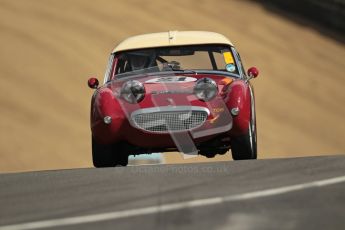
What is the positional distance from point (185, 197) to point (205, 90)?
231 centimetres

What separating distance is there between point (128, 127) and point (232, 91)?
1.05 meters

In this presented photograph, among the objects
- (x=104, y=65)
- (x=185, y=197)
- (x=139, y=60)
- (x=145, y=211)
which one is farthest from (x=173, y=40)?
(x=104, y=65)

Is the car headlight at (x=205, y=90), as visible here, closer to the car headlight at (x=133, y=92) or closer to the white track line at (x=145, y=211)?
the car headlight at (x=133, y=92)

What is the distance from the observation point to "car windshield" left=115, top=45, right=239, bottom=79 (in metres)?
8.32

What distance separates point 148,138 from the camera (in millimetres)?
7227

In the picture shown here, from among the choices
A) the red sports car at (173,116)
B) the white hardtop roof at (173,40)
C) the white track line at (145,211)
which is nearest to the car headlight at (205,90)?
the red sports car at (173,116)

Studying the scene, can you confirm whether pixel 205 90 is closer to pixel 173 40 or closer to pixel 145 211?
pixel 173 40

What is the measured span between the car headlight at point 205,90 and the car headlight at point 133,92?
520 millimetres

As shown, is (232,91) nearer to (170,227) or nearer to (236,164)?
(236,164)

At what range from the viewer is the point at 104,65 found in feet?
47.7

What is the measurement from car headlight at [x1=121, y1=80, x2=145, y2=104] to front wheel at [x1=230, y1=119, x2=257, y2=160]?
0.98 metres

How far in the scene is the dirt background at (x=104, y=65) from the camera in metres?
11.8

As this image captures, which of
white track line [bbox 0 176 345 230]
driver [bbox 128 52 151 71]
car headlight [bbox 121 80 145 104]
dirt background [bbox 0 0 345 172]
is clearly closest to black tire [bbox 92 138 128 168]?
car headlight [bbox 121 80 145 104]

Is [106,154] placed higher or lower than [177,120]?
lower
